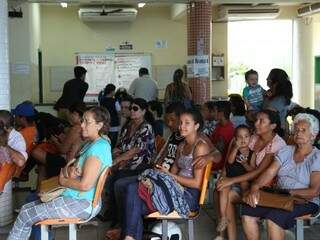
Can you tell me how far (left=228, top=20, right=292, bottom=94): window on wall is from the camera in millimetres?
13086

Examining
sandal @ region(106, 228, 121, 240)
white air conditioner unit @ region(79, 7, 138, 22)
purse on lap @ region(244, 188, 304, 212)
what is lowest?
sandal @ region(106, 228, 121, 240)

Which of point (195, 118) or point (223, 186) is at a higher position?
point (195, 118)

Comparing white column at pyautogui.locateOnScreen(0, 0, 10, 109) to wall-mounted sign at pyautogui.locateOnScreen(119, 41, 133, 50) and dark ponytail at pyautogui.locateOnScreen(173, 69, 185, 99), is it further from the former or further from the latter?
wall-mounted sign at pyautogui.locateOnScreen(119, 41, 133, 50)

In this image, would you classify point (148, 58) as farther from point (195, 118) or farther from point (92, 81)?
point (195, 118)

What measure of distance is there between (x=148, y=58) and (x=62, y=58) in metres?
1.83

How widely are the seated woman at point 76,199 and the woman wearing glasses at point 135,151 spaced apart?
3.50ft

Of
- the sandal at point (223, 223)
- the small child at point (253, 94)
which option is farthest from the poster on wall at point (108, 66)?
the sandal at point (223, 223)

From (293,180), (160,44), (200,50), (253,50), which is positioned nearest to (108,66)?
(160,44)

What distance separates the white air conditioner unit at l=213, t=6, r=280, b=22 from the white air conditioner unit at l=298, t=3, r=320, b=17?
575 mm

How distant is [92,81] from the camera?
37.1 ft

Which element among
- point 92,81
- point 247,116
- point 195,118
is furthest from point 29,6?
point 195,118

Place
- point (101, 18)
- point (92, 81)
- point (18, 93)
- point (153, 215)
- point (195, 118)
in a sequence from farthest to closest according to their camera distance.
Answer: point (92, 81) < point (101, 18) < point (18, 93) < point (195, 118) < point (153, 215)

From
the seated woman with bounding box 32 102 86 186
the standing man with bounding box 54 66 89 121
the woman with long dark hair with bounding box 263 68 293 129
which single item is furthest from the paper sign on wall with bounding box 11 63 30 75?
the woman with long dark hair with bounding box 263 68 293 129

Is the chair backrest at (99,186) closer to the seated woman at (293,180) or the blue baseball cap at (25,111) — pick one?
the seated woman at (293,180)
